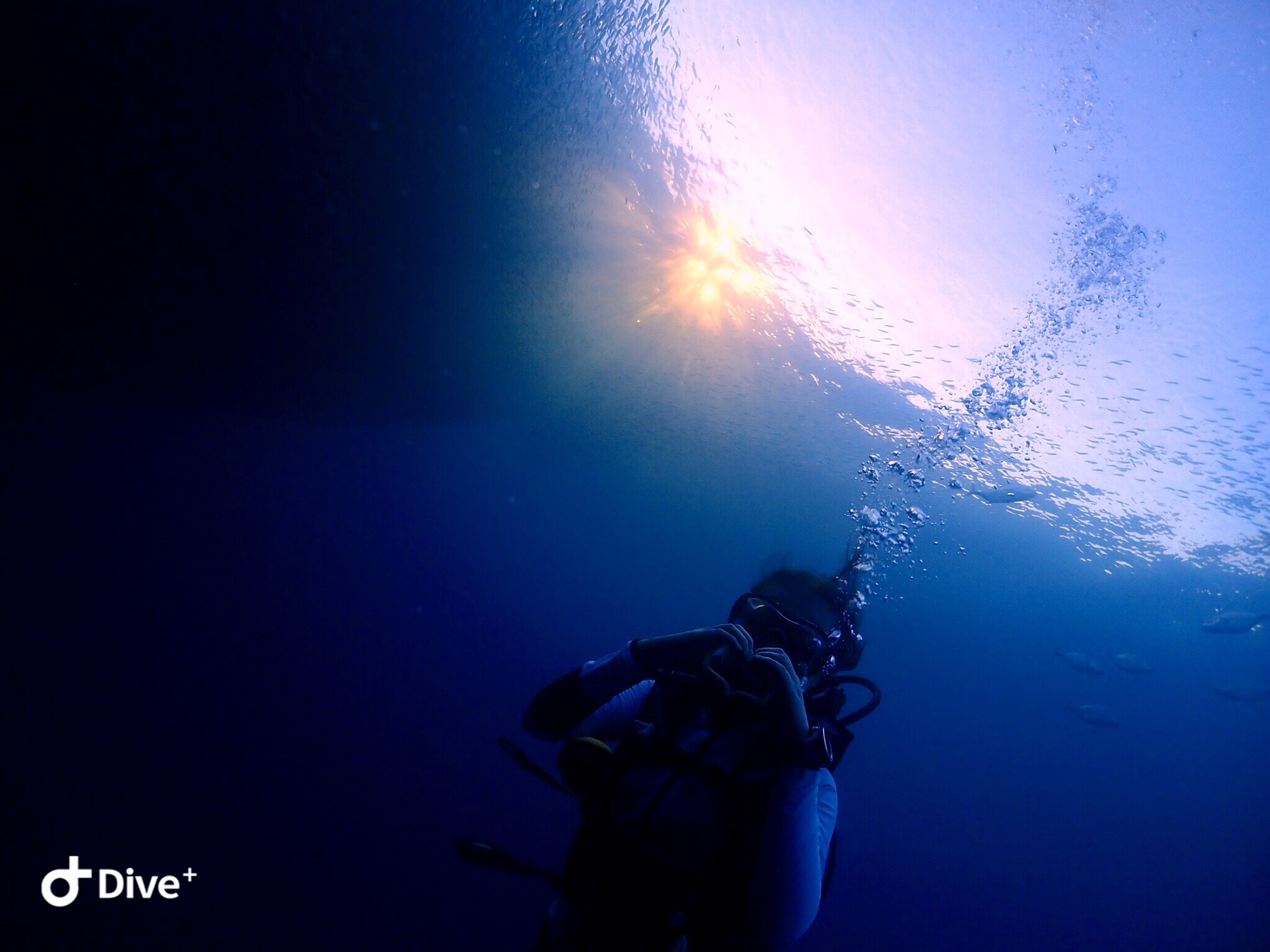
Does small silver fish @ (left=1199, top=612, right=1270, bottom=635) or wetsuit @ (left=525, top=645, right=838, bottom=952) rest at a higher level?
small silver fish @ (left=1199, top=612, right=1270, bottom=635)

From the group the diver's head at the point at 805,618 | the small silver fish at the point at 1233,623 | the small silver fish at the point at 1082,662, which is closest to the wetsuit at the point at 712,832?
the diver's head at the point at 805,618

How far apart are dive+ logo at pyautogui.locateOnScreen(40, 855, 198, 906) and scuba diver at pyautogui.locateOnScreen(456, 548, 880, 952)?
7310 mm

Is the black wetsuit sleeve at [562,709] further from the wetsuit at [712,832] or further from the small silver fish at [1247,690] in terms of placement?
the small silver fish at [1247,690]

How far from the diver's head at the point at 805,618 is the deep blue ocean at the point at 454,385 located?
1676 millimetres

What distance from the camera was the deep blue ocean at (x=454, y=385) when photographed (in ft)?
19.5

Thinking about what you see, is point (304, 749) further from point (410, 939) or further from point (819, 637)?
point (819, 637)

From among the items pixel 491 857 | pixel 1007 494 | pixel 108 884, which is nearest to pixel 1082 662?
pixel 1007 494

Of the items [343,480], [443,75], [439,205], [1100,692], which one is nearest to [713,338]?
[439,205]

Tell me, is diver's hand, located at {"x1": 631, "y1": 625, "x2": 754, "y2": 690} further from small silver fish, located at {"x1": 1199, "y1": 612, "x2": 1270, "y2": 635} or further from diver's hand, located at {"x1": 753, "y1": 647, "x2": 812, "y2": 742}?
small silver fish, located at {"x1": 1199, "y1": 612, "x2": 1270, "y2": 635}

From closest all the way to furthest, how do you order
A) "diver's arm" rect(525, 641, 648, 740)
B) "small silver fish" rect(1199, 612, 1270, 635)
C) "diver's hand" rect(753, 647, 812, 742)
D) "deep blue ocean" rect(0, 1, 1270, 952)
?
"diver's hand" rect(753, 647, 812, 742) < "diver's arm" rect(525, 641, 648, 740) < "deep blue ocean" rect(0, 1, 1270, 952) < "small silver fish" rect(1199, 612, 1270, 635)

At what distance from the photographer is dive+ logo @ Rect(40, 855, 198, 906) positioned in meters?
6.35

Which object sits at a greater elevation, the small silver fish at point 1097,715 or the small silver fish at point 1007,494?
the small silver fish at point 1007,494

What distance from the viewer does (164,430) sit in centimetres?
1400

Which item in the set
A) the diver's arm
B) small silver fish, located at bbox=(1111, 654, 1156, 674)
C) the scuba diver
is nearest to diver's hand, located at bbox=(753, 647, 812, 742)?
the scuba diver
